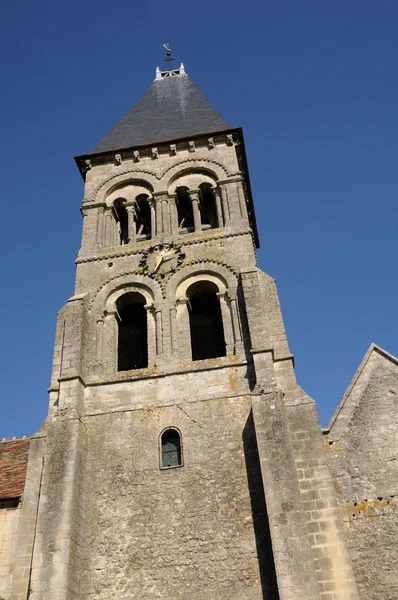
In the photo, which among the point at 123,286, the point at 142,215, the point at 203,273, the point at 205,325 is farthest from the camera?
the point at 142,215

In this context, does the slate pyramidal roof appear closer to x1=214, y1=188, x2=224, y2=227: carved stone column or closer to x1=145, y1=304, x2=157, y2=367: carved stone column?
x1=214, y1=188, x2=224, y2=227: carved stone column

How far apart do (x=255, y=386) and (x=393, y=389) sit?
2.71 m

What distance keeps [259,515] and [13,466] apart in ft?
19.8

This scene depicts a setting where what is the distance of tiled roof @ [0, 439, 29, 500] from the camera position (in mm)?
12031

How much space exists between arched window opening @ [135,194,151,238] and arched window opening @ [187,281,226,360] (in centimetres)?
264

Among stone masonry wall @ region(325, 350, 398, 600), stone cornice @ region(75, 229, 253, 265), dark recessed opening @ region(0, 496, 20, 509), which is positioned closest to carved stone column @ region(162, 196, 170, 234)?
stone cornice @ region(75, 229, 253, 265)

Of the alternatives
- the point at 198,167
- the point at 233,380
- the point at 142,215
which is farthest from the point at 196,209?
the point at 233,380

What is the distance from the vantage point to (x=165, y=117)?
66.7ft

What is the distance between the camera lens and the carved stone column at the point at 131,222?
53.0 feet

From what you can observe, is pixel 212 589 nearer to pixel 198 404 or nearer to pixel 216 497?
pixel 216 497

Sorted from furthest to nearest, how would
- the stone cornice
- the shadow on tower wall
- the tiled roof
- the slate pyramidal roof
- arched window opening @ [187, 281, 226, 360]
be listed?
the slate pyramidal roof, the stone cornice, arched window opening @ [187, 281, 226, 360], the tiled roof, the shadow on tower wall

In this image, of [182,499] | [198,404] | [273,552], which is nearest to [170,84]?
[198,404]

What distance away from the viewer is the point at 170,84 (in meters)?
23.6

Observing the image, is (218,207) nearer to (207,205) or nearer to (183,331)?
(207,205)
